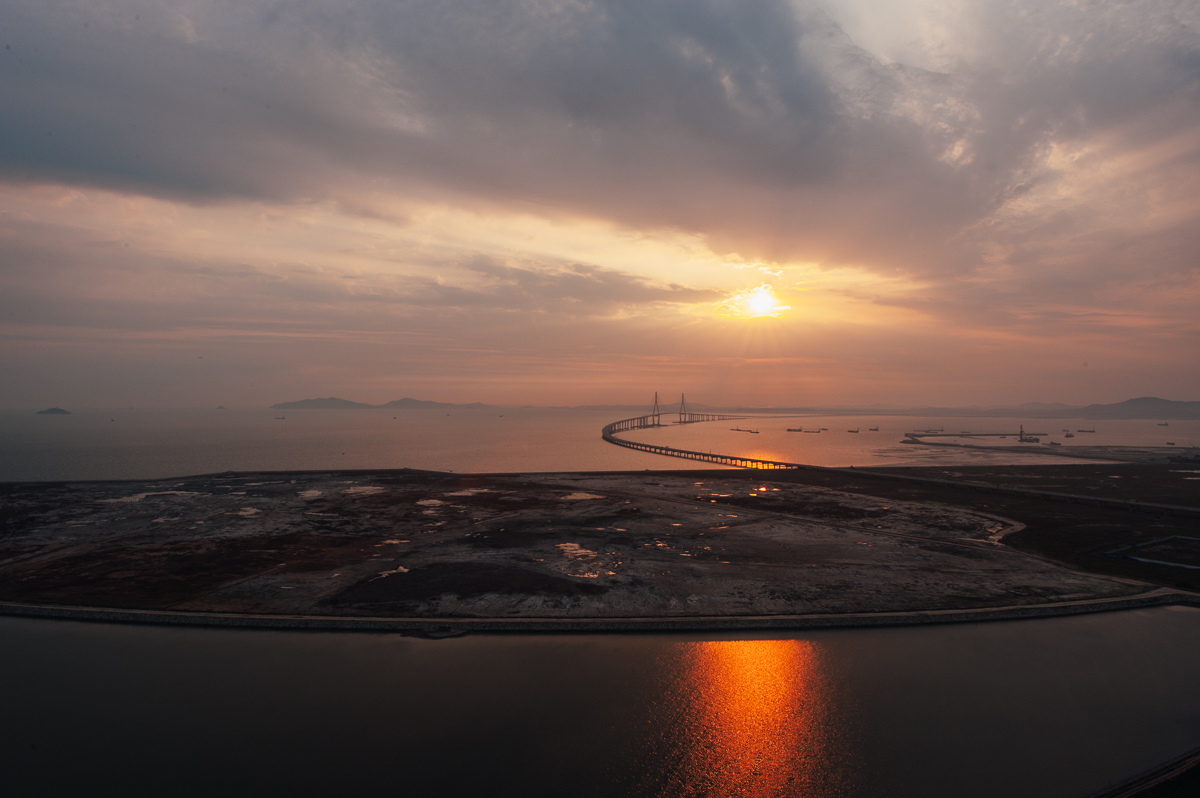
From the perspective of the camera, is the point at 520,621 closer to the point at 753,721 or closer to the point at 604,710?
the point at 604,710

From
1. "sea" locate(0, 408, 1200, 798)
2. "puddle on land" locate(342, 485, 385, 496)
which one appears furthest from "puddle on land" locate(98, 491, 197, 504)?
"sea" locate(0, 408, 1200, 798)

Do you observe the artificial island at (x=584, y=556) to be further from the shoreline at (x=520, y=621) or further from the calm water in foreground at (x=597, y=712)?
the calm water in foreground at (x=597, y=712)

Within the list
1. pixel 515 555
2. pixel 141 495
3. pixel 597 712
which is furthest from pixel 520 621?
pixel 141 495

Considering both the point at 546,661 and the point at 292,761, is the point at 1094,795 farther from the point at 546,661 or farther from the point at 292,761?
the point at 292,761

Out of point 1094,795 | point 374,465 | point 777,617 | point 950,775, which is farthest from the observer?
point 374,465

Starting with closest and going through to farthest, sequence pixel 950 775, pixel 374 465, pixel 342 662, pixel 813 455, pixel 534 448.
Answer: pixel 950 775 < pixel 342 662 < pixel 374 465 < pixel 813 455 < pixel 534 448

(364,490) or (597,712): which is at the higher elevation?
(364,490)

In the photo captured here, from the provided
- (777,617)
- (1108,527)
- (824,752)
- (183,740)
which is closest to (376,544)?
(183,740)
